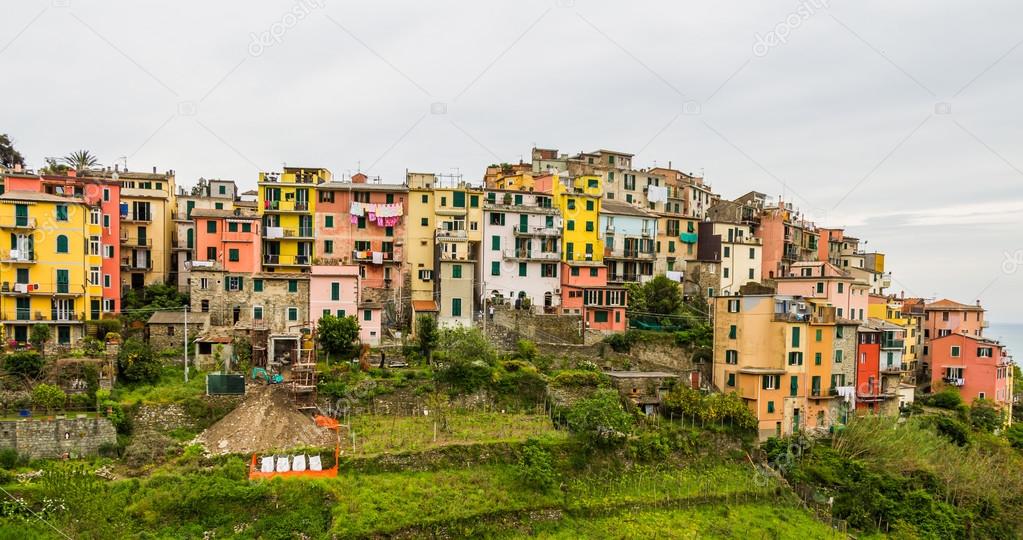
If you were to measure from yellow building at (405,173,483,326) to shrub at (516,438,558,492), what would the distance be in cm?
1683

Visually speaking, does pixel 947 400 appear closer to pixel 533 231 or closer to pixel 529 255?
pixel 529 255

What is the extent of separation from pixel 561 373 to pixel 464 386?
19.5 feet

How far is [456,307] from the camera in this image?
49.6 metres

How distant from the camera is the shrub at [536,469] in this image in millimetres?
34656

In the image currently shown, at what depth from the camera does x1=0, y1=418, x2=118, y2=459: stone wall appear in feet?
108

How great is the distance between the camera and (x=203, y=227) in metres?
48.7

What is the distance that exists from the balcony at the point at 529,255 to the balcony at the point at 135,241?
84.7 ft

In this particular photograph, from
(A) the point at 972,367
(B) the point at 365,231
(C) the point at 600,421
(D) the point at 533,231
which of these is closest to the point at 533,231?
(D) the point at 533,231

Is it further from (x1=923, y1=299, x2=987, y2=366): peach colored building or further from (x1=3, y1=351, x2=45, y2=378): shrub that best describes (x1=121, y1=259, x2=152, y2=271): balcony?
(x1=923, y1=299, x2=987, y2=366): peach colored building

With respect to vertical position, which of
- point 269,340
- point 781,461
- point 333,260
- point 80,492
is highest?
point 333,260

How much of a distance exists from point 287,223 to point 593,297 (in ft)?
74.0

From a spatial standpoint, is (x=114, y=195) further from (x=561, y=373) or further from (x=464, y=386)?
(x=561, y=373)

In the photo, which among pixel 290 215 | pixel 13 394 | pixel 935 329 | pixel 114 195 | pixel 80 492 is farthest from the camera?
pixel 935 329

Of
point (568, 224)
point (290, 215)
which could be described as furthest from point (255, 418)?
point (568, 224)
